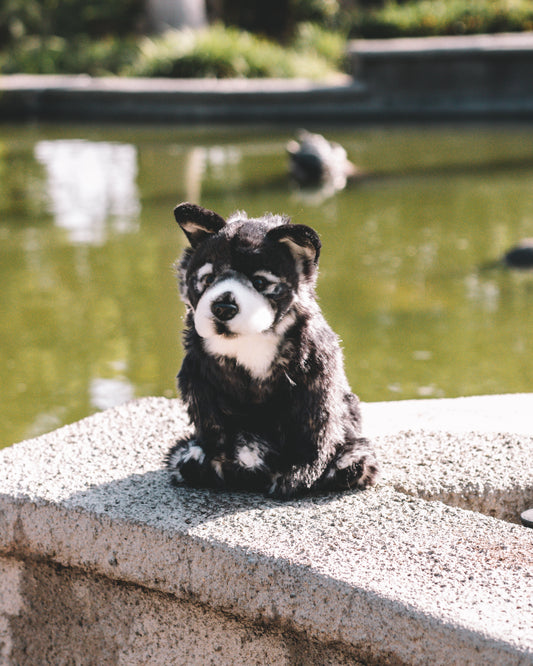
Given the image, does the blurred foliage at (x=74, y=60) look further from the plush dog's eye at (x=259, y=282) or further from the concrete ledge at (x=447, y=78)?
the plush dog's eye at (x=259, y=282)

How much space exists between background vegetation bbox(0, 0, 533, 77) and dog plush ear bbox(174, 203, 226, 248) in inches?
601

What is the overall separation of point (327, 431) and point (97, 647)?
0.92m

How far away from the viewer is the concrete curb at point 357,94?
50.6ft

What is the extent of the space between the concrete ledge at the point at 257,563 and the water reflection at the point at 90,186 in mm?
5529

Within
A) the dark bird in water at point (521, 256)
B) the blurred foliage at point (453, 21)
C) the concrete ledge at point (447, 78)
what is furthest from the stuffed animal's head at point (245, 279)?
the blurred foliage at point (453, 21)

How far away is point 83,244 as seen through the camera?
8.15 m

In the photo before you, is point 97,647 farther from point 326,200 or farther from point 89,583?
point 326,200

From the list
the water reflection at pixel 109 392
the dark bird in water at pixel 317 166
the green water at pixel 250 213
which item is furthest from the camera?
the dark bird in water at pixel 317 166

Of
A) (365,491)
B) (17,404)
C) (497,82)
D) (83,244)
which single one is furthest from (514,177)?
(365,491)

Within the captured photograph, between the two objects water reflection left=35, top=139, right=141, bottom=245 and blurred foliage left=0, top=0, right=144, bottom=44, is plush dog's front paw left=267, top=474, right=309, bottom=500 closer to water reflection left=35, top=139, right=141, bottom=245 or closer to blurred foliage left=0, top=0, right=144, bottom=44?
water reflection left=35, top=139, right=141, bottom=245

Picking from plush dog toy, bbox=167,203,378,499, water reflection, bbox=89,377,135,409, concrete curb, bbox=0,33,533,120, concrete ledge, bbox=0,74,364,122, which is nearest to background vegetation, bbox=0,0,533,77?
concrete ledge, bbox=0,74,364,122

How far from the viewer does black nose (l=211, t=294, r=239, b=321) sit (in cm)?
244

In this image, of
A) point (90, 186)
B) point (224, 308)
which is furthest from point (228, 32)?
point (224, 308)

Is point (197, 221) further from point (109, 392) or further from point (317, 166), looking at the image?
point (317, 166)
